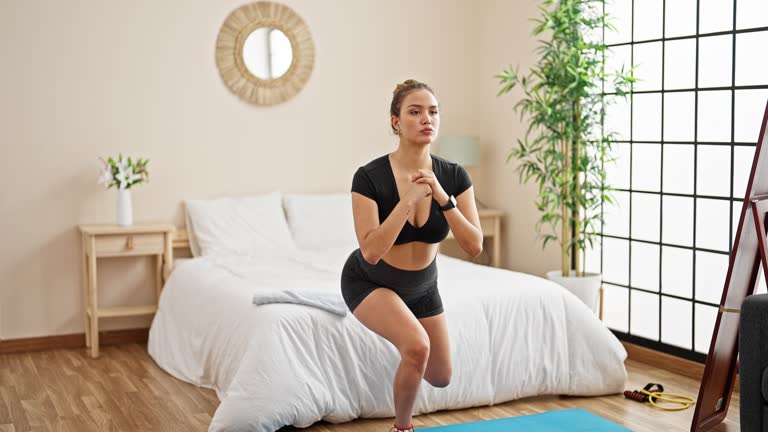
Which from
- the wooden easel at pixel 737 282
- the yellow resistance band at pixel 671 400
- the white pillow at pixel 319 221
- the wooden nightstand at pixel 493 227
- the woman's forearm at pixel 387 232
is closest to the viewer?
the woman's forearm at pixel 387 232

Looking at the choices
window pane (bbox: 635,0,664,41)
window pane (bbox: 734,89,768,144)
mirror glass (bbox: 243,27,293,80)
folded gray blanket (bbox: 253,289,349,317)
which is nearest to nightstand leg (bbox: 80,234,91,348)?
mirror glass (bbox: 243,27,293,80)

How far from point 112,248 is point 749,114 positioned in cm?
366

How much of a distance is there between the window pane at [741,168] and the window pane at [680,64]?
0.50 meters

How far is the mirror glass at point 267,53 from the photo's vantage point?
5887 mm

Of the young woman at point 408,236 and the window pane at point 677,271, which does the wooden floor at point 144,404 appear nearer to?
the window pane at point 677,271

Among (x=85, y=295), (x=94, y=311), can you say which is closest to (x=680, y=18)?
(x=94, y=311)

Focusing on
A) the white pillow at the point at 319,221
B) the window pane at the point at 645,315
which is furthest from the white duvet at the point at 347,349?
the window pane at the point at 645,315

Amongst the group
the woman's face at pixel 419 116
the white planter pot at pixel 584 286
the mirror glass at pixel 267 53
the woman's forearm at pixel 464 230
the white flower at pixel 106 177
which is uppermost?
the mirror glass at pixel 267 53

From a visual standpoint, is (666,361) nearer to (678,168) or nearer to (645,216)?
(645,216)

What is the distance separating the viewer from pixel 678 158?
194 inches

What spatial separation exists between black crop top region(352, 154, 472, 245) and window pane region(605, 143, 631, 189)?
2.32m

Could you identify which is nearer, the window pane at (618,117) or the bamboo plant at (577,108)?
the bamboo plant at (577,108)

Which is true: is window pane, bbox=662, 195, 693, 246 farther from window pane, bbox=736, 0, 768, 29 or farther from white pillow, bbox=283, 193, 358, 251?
white pillow, bbox=283, 193, 358, 251

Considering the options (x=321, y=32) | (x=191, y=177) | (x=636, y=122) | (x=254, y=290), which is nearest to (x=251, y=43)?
(x=321, y=32)
